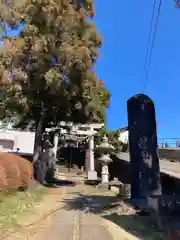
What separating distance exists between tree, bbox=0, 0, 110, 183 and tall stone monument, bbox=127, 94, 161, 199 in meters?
4.43

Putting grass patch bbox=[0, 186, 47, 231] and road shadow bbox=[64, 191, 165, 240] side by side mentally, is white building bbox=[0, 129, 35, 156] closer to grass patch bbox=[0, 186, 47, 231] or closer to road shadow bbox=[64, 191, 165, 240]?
grass patch bbox=[0, 186, 47, 231]

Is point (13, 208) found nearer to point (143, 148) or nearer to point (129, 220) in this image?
point (129, 220)

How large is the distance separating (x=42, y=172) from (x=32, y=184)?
334cm

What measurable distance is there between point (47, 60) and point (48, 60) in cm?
5

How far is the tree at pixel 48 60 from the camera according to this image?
10711 mm

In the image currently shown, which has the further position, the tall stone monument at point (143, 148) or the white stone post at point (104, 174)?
the white stone post at point (104, 174)

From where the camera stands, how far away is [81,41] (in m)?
11.9

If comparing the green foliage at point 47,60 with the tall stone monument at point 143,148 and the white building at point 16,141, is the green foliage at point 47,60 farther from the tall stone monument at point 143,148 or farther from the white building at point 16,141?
the white building at point 16,141

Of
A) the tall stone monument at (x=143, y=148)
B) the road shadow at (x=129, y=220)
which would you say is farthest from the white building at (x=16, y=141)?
the tall stone monument at (x=143, y=148)

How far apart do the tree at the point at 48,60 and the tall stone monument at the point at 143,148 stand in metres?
4.43

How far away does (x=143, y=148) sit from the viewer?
696cm

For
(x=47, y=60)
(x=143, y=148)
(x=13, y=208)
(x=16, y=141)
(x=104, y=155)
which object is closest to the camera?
(x=13, y=208)

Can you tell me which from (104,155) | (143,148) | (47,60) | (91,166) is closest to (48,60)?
(47,60)

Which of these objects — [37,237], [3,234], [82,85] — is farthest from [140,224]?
[82,85]
